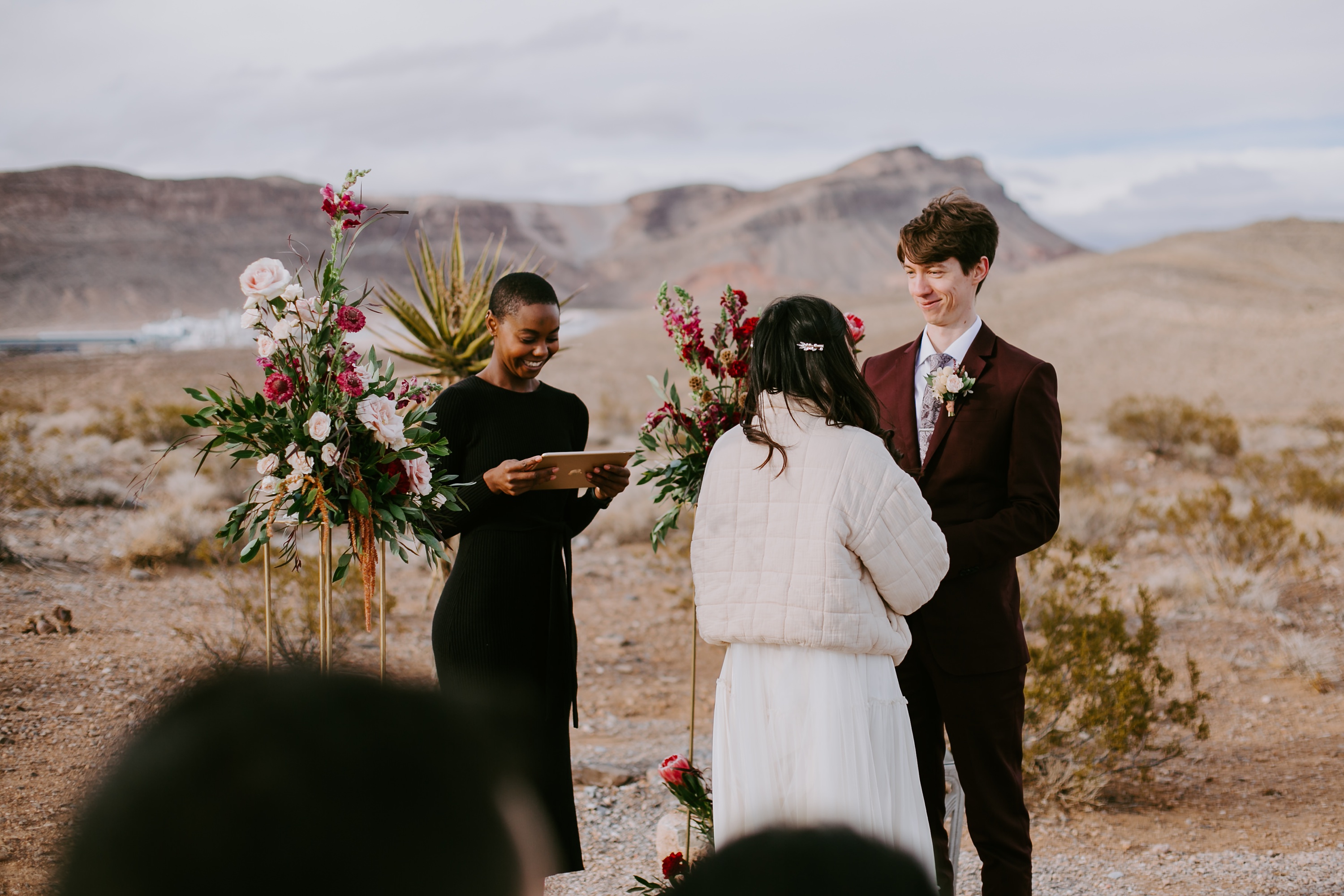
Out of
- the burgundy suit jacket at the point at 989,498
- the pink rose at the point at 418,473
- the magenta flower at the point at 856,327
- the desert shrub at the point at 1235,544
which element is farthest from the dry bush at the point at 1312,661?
the pink rose at the point at 418,473

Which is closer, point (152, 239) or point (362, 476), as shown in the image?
point (362, 476)

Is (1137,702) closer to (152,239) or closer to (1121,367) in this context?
(1121,367)

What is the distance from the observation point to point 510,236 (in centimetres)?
14625

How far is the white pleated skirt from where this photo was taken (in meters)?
2.26

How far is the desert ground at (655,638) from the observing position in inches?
164

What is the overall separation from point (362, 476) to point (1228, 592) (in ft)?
25.4

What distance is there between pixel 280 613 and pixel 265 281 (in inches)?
183

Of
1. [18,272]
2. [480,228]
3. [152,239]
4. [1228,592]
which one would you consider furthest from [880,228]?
[1228,592]

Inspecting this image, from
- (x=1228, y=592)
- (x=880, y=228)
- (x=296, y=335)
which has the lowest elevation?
(x=1228, y=592)

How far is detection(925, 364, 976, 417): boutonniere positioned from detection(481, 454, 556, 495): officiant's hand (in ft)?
3.84

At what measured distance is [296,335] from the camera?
289 cm

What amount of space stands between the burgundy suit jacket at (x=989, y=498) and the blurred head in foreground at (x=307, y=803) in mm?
2204

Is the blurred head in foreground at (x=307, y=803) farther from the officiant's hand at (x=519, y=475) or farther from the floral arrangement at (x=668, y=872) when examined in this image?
the floral arrangement at (x=668, y=872)

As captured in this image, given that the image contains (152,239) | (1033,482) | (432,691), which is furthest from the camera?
(152,239)
